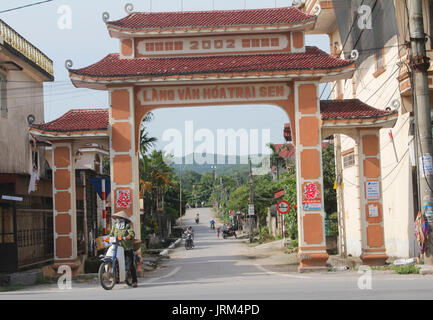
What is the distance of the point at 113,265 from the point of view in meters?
13.1

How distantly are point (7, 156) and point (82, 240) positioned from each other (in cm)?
698

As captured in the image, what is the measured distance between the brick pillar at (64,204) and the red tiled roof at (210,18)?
4.28m

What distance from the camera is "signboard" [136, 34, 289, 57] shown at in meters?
18.2

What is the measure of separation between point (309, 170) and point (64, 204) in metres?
7.51

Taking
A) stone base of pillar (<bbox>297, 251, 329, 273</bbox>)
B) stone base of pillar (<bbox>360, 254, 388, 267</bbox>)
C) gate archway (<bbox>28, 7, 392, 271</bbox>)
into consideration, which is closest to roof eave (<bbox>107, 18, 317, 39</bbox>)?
gate archway (<bbox>28, 7, 392, 271</bbox>)

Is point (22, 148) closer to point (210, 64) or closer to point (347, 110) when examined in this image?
point (210, 64)

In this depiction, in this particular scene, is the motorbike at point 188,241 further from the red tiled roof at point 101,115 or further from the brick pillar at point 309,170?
the brick pillar at point 309,170

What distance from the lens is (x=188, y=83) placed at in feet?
56.4

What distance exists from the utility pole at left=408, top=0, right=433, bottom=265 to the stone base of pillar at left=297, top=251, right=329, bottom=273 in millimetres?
2770

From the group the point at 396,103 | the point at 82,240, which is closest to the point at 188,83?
the point at 396,103

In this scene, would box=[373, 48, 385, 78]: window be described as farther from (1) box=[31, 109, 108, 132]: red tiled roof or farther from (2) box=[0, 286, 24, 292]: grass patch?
(2) box=[0, 286, 24, 292]: grass patch
